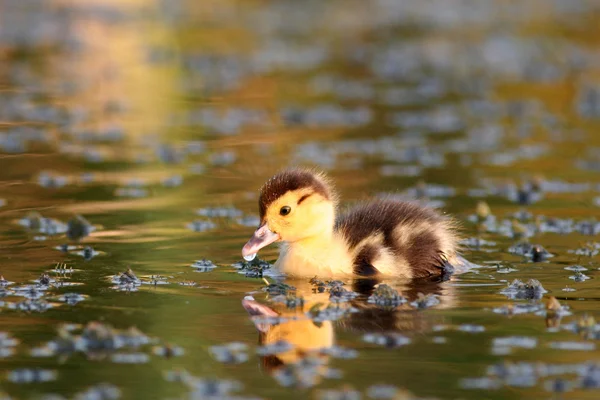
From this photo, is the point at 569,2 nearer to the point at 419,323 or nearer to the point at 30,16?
the point at 30,16

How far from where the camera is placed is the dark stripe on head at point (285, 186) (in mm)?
7715

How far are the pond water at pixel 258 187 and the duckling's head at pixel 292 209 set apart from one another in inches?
11.6

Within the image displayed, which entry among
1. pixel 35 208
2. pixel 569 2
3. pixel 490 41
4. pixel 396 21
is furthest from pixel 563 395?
pixel 569 2

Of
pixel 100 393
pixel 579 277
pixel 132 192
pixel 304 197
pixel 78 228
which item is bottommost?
pixel 100 393

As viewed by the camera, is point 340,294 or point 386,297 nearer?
point 386,297

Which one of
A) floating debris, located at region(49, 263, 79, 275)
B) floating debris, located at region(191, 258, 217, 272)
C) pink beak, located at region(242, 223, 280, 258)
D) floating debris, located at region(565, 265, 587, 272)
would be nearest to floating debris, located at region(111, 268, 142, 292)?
floating debris, located at region(49, 263, 79, 275)

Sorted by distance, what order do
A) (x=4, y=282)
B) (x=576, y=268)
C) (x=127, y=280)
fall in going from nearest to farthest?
(x=4, y=282), (x=127, y=280), (x=576, y=268)

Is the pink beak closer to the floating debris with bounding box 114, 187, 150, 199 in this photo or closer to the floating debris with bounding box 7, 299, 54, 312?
the floating debris with bounding box 7, 299, 54, 312

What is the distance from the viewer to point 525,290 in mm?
6926

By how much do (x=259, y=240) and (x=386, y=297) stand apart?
49.7 inches

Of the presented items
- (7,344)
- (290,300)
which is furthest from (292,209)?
(7,344)

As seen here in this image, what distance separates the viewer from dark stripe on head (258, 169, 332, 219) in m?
7.71

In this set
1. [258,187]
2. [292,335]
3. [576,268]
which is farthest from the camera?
[258,187]

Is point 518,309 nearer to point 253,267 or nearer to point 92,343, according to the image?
point 253,267
